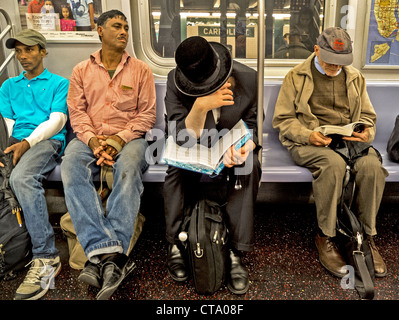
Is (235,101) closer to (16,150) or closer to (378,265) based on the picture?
(378,265)

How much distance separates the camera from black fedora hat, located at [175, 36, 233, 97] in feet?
5.59

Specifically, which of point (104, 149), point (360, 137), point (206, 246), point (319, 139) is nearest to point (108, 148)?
point (104, 149)

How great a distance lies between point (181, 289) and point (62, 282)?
0.80 meters

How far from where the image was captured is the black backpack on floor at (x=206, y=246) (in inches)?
76.5

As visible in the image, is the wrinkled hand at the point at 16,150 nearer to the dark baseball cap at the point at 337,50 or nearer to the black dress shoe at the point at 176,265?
the black dress shoe at the point at 176,265

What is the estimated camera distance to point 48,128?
2602 mm

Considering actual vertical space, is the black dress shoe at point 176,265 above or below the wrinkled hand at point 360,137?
below

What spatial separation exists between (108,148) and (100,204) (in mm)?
446

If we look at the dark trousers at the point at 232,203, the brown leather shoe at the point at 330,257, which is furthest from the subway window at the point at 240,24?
the brown leather shoe at the point at 330,257

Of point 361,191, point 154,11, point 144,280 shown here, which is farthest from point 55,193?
point 361,191

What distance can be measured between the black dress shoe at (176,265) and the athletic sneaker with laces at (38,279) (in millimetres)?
772

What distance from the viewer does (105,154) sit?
241cm

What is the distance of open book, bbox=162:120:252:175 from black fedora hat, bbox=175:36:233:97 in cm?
37

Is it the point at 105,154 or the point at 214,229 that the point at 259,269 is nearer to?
the point at 214,229
